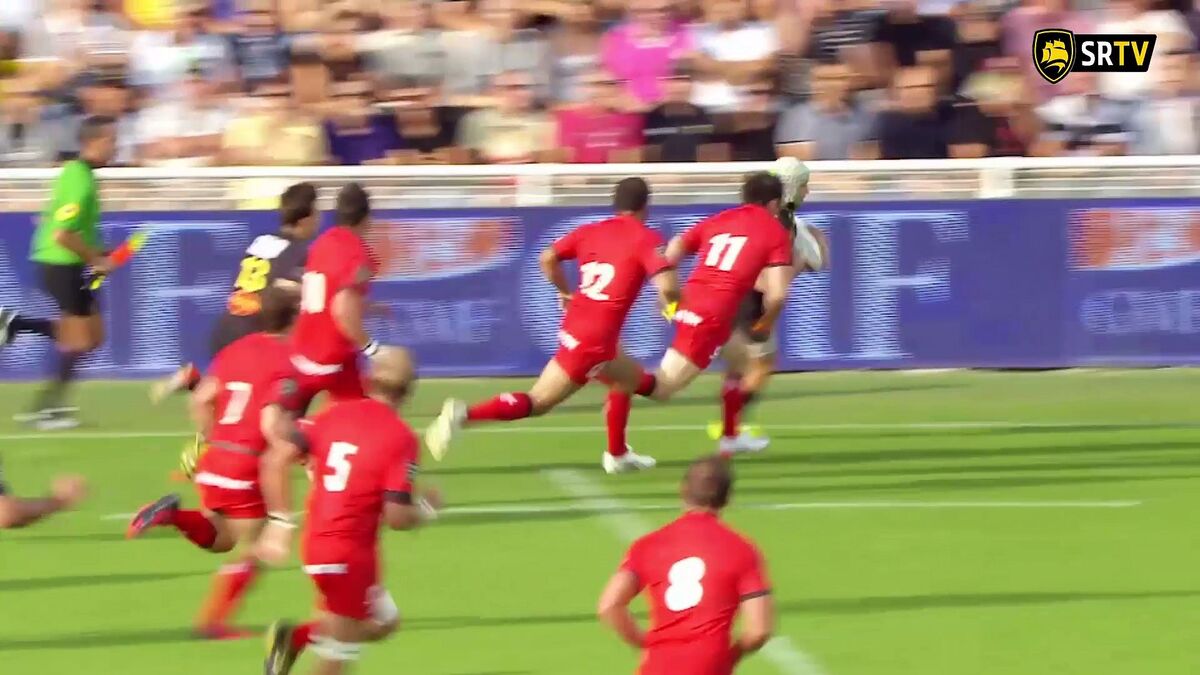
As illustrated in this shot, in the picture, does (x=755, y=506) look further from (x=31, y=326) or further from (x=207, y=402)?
(x=31, y=326)

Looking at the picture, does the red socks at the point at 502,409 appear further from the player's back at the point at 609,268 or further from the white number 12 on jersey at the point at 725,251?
the white number 12 on jersey at the point at 725,251

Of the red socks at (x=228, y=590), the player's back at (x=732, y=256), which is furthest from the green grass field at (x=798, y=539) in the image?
the player's back at (x=732, y=256)

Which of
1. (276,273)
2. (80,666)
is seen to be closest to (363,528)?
(80,666)

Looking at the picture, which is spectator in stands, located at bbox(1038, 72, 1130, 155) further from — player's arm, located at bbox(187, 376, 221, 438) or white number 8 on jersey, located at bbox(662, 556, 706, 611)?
white number 8 on jersey, located at bbox(662, 556, 706, 611)

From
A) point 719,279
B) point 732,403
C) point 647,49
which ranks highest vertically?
point 647,49

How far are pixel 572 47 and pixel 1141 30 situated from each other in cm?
486

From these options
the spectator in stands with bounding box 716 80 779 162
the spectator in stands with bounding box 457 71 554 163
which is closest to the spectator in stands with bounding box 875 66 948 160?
the spectator in stands with bounding box 716 80 779 162

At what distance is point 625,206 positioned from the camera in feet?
44.0

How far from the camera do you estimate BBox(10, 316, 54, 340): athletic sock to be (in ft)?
47.0

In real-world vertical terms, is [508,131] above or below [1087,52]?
below

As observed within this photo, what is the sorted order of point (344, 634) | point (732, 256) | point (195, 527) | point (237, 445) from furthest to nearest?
point (732, 256), point (195, 527), point (237, 445), point (344, 634)

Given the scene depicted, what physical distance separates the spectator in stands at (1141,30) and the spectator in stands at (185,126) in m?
7.37

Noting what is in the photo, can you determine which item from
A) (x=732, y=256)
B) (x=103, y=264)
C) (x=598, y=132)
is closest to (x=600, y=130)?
(x=598, y=132)

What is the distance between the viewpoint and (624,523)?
41.3 feet
